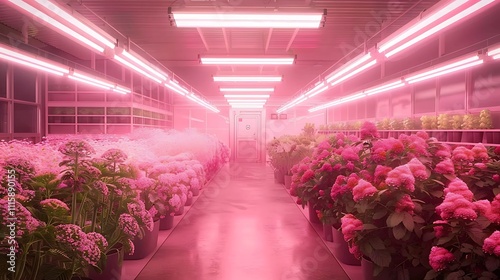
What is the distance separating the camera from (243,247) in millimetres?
4363

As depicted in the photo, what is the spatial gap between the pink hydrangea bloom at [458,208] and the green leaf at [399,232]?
33 cm

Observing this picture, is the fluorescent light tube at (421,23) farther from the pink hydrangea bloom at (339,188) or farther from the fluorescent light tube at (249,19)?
the pink hydrangea bloom at (339,188)

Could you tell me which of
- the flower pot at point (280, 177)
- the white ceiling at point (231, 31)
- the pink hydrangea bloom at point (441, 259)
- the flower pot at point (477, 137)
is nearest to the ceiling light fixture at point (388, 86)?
the white ceiling at point (231, 31)

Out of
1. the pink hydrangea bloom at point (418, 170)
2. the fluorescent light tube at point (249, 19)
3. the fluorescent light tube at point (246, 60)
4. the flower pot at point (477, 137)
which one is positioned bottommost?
the pink hydrangea bloom at point (418, 170)

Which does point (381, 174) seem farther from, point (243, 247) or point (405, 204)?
point (243, 247)

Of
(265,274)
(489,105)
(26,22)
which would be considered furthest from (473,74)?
(26,22)

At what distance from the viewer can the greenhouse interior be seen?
2.21 metres

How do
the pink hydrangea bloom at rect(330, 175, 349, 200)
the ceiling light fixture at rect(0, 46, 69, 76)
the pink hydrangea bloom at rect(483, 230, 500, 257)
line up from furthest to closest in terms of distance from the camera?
the ceiling light fixture at rect(0, 46, 69, 76)
the pink hydrangea bloom at rect(330, 175, 349, 200)
the pink hydrangea bloom at rect(483, 230, 500, 257)

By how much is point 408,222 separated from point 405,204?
11 cm

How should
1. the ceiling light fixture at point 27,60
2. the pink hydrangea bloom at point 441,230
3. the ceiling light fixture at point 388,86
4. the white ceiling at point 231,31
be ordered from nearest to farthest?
the pink hydrangea bloom at point 441,230, the ceiling light fixture at point 27,60, the white ceiling at point 231,31, the ceiling light fixture at point 388,86

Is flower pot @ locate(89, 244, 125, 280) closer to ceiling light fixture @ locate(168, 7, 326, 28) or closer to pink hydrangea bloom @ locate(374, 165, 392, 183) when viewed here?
pink hydrangea bloom @ locate(374, 165, 392, 183)

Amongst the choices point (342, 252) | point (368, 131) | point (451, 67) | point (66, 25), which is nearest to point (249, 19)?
point (368, 131)

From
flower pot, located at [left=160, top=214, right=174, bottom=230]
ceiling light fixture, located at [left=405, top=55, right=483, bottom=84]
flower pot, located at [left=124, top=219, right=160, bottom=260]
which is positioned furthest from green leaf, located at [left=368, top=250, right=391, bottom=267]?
ceiling light fixture, located at [left=405, top=55, right=483, bottom=84]

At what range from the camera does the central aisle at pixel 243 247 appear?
354cm
